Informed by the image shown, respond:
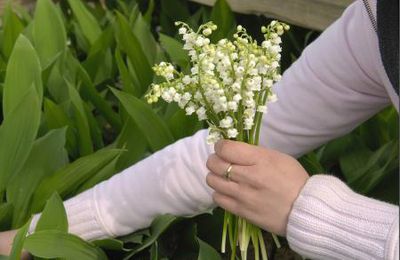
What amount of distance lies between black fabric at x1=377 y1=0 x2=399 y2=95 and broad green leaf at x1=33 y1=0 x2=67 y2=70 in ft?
2.97

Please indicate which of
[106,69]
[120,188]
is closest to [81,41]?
[106,69]

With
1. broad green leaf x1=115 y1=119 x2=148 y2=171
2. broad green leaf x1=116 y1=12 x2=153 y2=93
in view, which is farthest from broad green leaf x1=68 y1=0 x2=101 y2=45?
broad green leaf x1=115 y1=119 x2=148 y2=171

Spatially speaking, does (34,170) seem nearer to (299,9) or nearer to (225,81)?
(225,81)

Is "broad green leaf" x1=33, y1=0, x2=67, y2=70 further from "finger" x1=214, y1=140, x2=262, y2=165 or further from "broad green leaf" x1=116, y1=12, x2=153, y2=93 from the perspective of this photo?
"finger" x1=214, y1=140, x2=262, y2=165

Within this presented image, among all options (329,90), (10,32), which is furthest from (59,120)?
(329,90)

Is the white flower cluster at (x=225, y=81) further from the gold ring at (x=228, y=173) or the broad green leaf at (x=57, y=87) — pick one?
the broad green leaf at (x=57, y=87)

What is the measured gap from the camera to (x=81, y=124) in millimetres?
1397

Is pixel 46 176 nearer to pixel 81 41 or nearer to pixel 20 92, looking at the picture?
pixel 20 92

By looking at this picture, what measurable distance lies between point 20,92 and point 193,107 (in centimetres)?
62

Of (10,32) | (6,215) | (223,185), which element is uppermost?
(223,185)

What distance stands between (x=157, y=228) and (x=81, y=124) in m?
0.34

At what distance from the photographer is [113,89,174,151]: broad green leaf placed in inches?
52.0

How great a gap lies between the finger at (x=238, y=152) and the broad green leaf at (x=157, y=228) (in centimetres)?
27

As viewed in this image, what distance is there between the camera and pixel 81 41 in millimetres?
1923
